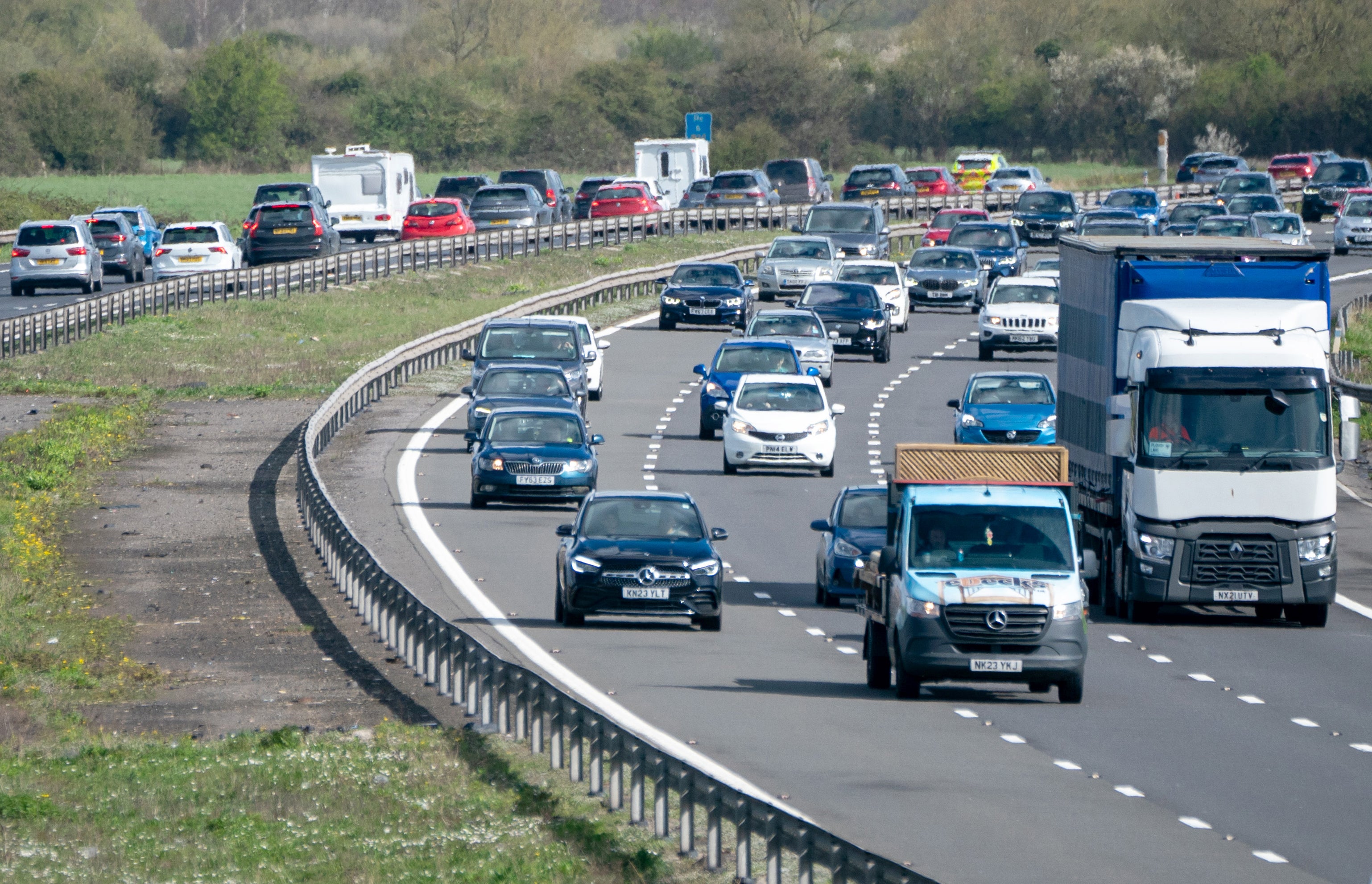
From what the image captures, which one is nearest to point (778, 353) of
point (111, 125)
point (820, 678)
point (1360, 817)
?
point (820, 678)

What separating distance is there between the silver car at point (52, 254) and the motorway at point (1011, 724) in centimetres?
2801

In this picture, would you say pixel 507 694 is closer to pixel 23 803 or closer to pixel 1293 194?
pixel 23 803

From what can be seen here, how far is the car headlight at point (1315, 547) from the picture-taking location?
2273 cm

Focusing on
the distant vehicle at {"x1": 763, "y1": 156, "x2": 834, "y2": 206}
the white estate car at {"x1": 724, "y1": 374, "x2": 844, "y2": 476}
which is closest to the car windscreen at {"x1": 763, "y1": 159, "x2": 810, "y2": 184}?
the distant vehicle at {"x1": 763, "y1": 156, "x2": 834, "y2": 206}

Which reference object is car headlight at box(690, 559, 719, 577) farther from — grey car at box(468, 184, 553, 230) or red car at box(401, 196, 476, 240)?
grey car at box(468, 184, 553, 230)

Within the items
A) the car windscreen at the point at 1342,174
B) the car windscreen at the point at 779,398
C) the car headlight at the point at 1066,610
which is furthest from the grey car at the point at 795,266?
the car headlight at the point at 1066,610

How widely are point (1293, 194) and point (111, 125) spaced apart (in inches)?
2334

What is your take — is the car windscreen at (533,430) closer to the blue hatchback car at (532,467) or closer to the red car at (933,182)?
the blue hatchback car at (532,467)

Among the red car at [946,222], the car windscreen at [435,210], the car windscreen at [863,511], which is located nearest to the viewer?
the car windscreen at [863,511]

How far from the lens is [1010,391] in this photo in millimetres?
35969

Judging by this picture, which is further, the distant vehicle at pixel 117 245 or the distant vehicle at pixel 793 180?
the distant vehicle at pixel 793 180

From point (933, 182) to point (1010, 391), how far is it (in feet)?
143

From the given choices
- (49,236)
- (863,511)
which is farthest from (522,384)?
(49,236)

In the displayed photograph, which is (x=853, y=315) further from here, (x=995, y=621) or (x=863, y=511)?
(x=995, y=621)
